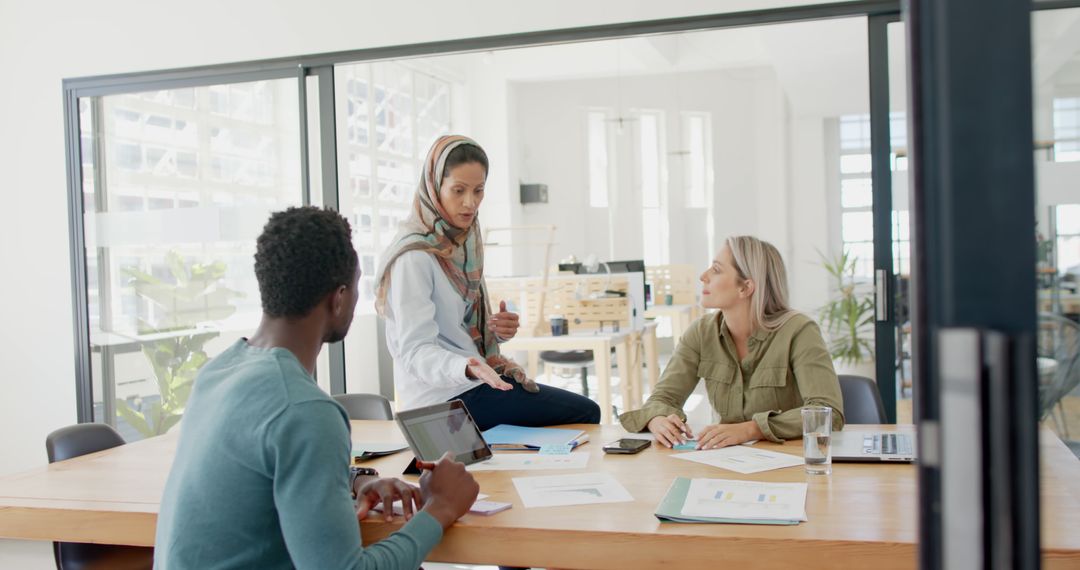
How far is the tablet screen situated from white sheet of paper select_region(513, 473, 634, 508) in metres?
0.17

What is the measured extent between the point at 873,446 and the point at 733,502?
20.2 inches

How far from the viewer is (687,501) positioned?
1.48 meters

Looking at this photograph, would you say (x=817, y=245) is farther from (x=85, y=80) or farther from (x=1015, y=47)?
(x=1015, y=47)

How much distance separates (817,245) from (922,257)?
25.6 feet

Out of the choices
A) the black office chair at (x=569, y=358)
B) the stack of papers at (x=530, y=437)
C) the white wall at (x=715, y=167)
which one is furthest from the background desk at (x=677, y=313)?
the stack of papers at (x=530, y=437)

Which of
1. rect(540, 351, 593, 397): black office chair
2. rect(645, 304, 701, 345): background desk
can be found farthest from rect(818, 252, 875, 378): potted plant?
rect(540, 351, 593, 397): black office chair

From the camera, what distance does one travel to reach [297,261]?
4.20ft

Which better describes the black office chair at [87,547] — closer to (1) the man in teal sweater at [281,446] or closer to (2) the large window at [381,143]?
(1) the man in teal sweater at [281,446]

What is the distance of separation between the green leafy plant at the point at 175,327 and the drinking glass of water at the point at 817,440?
316cm

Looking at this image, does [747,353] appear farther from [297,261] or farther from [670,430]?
[297,261]

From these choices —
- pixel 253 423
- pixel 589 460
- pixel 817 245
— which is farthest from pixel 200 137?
pixel 817 245

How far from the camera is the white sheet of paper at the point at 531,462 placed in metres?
1.79

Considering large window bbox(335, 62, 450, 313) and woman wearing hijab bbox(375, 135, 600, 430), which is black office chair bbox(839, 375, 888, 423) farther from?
large window bbox(335, 62, 450, 313)

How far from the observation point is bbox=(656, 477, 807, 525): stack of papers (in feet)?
4.52
